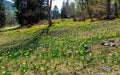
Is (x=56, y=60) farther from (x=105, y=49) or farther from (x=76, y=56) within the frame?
(x=105, y=49)

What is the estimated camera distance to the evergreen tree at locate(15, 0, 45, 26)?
72.9 metres

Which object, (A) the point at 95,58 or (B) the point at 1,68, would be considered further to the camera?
(B) the point at 1,68

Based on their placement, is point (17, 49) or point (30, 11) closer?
point (17, 49)

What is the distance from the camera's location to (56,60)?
13.2 metres

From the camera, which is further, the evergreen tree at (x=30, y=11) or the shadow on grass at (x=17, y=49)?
the evergreen tree at (x=30, y=11)

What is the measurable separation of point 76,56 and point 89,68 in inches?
93.4

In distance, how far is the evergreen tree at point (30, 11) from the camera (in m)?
72.9

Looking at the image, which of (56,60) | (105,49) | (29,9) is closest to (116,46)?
(105,49)

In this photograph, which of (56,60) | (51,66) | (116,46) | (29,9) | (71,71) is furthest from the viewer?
(29,9)

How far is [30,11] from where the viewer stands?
238 ft

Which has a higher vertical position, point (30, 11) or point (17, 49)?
point (30, 11)

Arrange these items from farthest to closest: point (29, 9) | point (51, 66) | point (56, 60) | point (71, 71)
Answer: point (29, 9) → point (56, 60) → point (51, 66) → point (71, 71)

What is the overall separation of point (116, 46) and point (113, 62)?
276 centimetres

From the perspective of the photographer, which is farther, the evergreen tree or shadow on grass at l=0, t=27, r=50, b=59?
the evergreen tree
